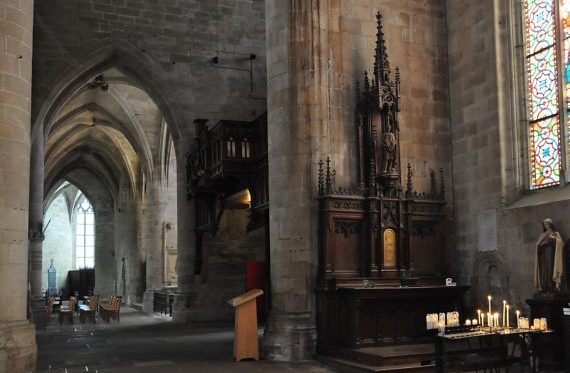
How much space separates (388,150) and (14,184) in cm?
572

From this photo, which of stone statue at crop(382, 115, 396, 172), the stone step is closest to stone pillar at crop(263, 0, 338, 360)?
stone statue at crop(382, 115, 396, 172)

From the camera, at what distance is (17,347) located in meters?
8.95

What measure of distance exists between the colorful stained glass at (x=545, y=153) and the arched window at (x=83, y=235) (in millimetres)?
40949

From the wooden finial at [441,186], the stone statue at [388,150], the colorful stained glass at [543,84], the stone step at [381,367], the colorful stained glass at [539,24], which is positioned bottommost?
the stone step at [381,367]

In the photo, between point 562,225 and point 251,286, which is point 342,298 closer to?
point 562,225

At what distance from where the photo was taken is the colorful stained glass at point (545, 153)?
31.4 feet

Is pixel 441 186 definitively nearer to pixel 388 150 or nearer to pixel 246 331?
pixel 388 150

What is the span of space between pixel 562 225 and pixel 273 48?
17.6 feet

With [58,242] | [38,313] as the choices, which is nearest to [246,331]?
[38,313]

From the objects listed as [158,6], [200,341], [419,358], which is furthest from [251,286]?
[158,6]

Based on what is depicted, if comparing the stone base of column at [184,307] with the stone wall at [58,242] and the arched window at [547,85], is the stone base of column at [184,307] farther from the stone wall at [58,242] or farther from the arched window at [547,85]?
the stone wall at [58,242]

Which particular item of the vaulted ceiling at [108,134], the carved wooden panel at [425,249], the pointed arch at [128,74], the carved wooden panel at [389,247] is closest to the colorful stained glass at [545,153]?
the carved wooden panel at [425,249]

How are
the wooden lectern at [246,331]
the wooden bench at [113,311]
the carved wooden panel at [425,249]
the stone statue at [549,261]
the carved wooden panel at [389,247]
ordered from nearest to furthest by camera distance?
the stone statue at [549,261], the wooden lectern at [246,331], the carved wooden panel at [389,247], the carved wooden panel at [425,249], the wooden bench at [113,311]

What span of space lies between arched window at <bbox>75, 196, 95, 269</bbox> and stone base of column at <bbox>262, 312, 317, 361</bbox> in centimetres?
3907
